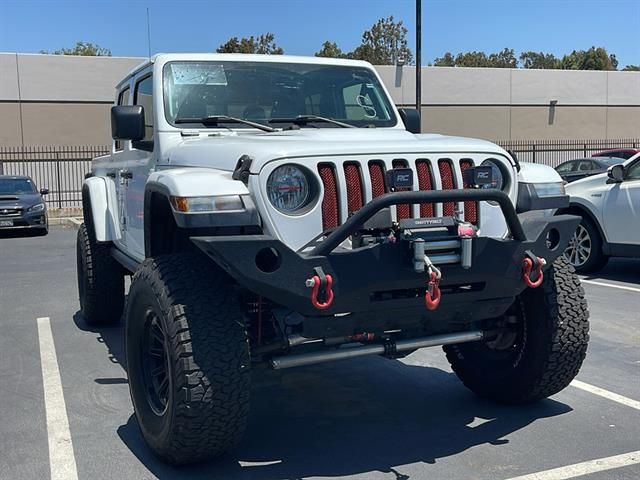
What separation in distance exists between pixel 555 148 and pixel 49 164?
74.3 feet

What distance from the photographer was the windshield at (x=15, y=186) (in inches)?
650

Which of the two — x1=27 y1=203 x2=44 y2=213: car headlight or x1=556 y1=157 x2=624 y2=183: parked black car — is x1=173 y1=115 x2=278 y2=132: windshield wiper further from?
x1=556 y1=157 x2=624 y2=183: parked black car

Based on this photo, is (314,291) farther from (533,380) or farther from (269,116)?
(269,116)

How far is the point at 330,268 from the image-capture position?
3381 millimetres

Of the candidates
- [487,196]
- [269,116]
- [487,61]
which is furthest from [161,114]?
[487,61]

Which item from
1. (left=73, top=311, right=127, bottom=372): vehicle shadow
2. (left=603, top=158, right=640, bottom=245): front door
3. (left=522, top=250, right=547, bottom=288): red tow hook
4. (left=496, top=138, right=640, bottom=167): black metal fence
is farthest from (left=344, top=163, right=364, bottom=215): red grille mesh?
(left=496, top=138, right=640, bottom=167): black metal fence

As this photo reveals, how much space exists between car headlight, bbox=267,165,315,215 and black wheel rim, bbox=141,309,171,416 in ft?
2.87

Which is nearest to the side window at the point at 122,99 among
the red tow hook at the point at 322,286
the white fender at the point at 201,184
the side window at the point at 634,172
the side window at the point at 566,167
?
the white fender at the point at 201,184

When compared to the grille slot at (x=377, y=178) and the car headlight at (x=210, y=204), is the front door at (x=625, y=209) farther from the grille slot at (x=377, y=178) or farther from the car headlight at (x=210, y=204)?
the car headlight at (x=210, y=204)

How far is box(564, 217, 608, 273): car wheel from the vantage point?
951cm

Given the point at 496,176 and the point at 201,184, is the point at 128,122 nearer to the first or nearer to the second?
the point at 201,184

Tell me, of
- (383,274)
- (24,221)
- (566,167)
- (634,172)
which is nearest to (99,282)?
(383,274)

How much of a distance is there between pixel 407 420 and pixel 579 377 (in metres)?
1.57

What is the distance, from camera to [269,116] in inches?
201
